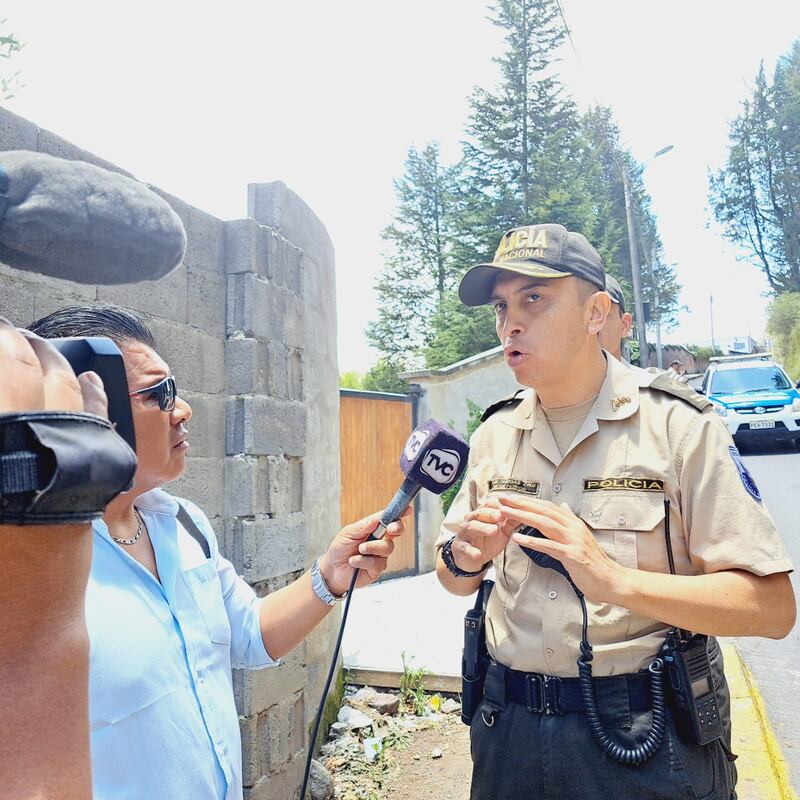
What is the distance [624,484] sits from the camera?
182cm

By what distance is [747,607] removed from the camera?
164 centimetres

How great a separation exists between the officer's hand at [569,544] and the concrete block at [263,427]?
6.43 ft

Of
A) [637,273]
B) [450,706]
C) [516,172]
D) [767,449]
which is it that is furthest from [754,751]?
[516,172]

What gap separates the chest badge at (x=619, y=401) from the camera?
194 cm

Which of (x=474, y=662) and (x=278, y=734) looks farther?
(x=278, y=734)

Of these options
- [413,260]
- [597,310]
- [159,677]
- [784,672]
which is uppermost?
[413,260]

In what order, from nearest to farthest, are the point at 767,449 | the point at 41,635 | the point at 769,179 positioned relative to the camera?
the point at 41,635
the point at 767,449
the point at 769,179

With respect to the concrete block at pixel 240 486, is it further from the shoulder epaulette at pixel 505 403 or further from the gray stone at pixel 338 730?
the gray stone at pixel 338 730

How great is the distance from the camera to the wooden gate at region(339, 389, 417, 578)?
7.77m

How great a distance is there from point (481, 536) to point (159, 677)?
798 millimetres

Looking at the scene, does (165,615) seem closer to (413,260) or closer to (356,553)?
(356,553)

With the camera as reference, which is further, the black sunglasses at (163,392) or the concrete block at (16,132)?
the concrete block at (16,132)

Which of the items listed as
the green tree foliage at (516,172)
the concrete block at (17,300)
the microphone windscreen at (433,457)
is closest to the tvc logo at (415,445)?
the microphone windscreen at (433,457)

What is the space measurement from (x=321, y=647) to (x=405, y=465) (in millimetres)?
2713
